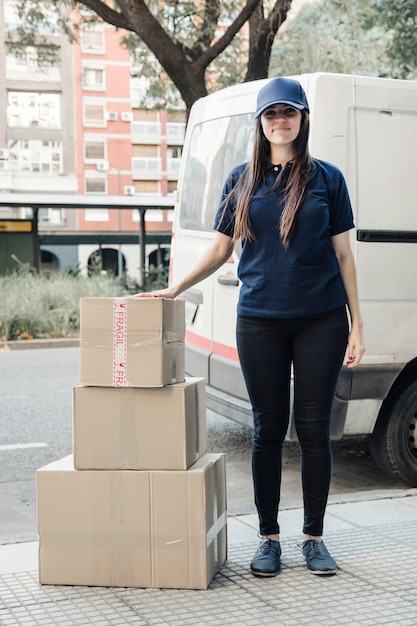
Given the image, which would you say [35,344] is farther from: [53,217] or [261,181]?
[53,217]

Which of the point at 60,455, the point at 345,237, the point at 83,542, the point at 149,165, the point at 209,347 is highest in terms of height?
the point at 149,165

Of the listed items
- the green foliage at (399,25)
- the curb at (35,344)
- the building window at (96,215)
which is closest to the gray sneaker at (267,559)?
the curb at (35,344)

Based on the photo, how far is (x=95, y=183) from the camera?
2397 inches

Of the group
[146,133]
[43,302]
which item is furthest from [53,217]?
[43,302]

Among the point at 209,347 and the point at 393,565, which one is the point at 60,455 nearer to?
the point at 209,347

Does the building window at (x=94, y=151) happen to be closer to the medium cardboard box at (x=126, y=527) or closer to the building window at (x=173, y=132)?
the building window at (x=173, y=132)

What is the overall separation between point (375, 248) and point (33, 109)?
5573 centimetres

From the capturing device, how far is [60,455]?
660 cm

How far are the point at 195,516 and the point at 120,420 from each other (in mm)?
466

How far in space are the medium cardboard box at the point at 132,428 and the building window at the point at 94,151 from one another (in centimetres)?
5828

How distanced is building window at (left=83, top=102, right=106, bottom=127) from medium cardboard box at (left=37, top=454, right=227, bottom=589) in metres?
59.3

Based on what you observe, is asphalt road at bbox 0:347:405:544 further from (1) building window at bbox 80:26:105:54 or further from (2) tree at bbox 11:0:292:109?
(1) building window at bbox 80:26:105:54

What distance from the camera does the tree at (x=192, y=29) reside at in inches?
536

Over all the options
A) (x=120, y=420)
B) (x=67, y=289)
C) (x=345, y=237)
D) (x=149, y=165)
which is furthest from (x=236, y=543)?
(x=149, y=165)
